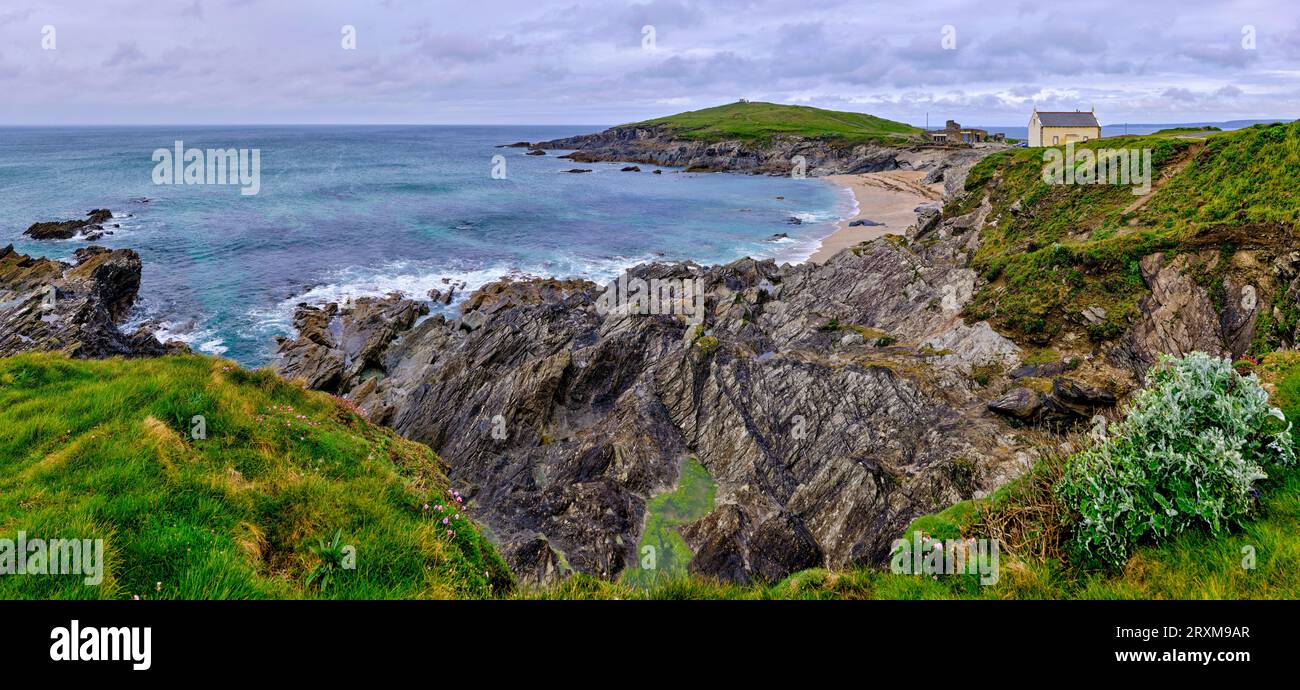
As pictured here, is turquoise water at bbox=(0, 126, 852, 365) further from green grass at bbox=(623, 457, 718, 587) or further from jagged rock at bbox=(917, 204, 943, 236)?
green grass at bbox=(623, 457, 718, 587)

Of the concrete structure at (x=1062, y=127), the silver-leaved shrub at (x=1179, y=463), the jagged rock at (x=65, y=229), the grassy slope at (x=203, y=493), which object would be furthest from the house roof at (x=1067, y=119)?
the jagged rock at (x=65, y=229)

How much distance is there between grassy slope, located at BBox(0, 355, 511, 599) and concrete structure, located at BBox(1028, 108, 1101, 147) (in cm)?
8311

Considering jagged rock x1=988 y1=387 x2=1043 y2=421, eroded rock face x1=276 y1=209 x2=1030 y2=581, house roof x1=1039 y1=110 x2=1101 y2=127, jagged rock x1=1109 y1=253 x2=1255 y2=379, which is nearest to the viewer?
eroded rock face x1=276 y1=209 x2=1030 y2=581

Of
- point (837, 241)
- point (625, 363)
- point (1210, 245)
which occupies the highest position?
point (837, 241)

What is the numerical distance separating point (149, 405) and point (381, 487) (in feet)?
14.4

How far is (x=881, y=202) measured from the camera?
96.6 metres

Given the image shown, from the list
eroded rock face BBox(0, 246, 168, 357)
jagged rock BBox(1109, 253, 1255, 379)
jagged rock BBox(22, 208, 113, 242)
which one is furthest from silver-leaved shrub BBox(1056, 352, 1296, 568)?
jagged rock BBox(22, 208, 113, 242)

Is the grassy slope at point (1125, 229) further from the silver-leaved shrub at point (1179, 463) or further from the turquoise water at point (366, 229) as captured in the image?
the turquoise water at point (366, 229)

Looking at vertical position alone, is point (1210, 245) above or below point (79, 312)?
above

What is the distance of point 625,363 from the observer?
29359 millimetres

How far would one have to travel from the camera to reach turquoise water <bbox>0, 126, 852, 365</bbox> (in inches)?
1938
